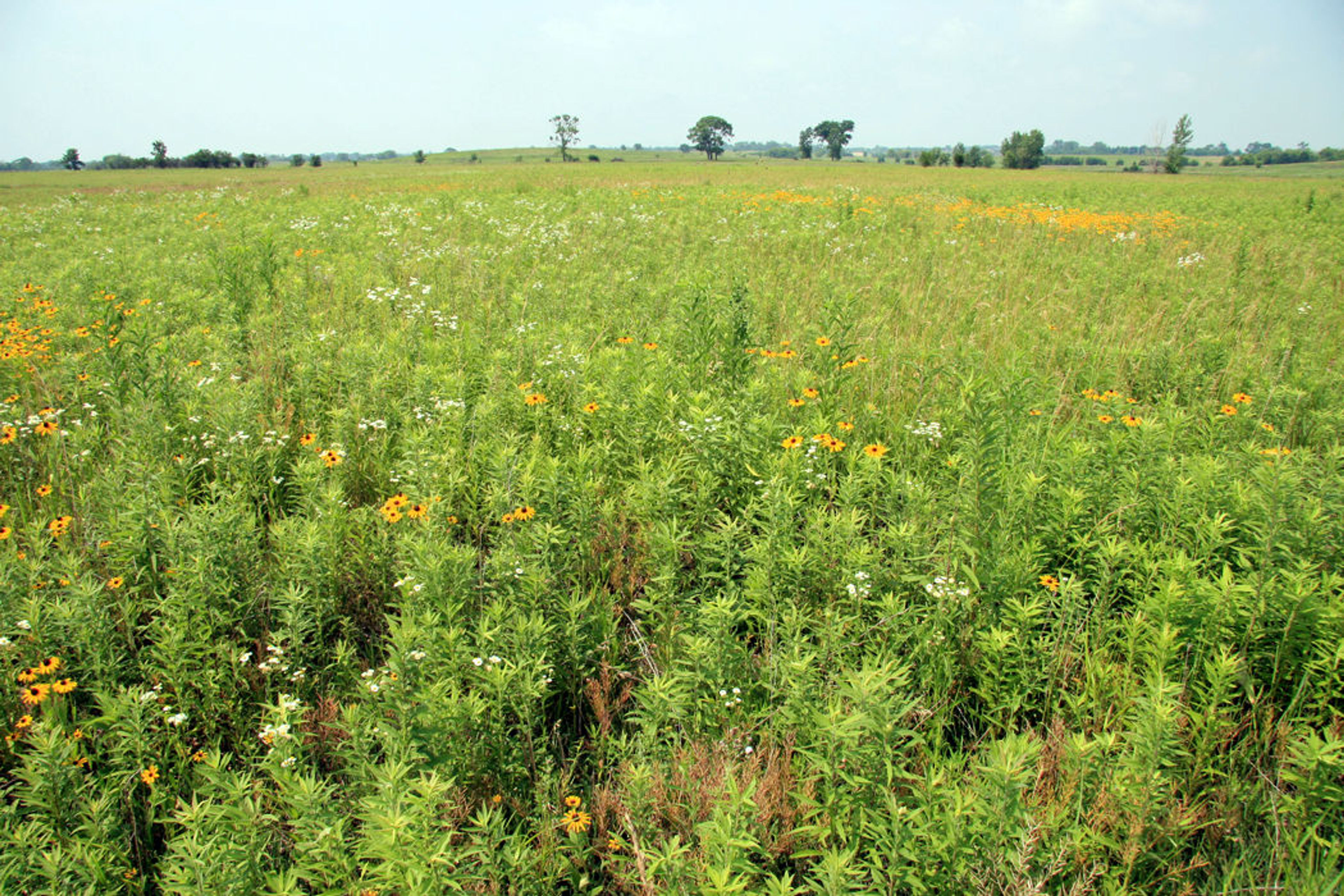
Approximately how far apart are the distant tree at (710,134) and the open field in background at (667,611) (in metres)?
123

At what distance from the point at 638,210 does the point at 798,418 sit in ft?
38.9

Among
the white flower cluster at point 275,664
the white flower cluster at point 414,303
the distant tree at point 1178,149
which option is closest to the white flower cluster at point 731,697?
the white flower cluster at point 275,664

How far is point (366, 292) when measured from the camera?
6836mm

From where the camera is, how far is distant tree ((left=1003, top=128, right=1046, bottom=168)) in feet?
260

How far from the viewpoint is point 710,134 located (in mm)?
118000

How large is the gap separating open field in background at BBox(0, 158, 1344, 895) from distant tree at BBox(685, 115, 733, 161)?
123 meters

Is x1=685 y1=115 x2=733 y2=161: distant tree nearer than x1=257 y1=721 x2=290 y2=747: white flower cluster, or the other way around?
x1=257 y1=721 x2=290 y2=747: white flower cluster

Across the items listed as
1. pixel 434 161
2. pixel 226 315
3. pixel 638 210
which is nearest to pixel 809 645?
pixel 226 315

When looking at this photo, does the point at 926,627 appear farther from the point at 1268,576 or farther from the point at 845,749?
the point at 1268,576

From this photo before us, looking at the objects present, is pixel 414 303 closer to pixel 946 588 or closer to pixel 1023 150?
pixel 946 588

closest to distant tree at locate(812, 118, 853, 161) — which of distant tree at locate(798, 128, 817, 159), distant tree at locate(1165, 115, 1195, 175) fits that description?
distant tree at locate(798, 128, 817, 159)

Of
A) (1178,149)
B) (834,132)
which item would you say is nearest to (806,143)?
(834,132)

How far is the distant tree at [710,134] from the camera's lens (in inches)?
4599

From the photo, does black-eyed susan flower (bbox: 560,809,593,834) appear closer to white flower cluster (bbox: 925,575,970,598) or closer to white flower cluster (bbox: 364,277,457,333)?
white flower cluster (bbox: 925,575,970,598)
